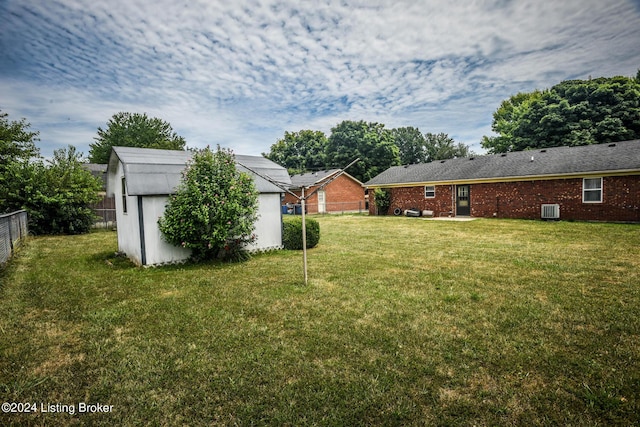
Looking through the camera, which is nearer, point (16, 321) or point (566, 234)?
point (16, 321)

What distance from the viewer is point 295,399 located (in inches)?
109

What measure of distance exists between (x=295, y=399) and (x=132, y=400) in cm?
152

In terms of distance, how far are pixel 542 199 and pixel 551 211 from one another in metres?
0.81

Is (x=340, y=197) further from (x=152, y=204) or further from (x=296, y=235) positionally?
(x=152, y=204)

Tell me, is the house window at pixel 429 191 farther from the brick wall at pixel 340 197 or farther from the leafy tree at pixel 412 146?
the leafy tree at pixel 412 146

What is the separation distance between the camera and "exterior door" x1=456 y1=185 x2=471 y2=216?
20.2 meters

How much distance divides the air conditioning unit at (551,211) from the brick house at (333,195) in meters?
16.2

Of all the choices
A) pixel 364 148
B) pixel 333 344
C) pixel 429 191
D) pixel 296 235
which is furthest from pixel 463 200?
pixel 364 148

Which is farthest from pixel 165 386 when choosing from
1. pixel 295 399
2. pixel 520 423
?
pixel 520 423

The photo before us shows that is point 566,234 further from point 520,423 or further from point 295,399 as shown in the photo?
point 295,399

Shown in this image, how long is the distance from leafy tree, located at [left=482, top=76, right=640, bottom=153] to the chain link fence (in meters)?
34.0

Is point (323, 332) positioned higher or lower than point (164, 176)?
lower

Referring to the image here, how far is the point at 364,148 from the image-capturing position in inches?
1577

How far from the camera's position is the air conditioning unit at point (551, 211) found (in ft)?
54.0
